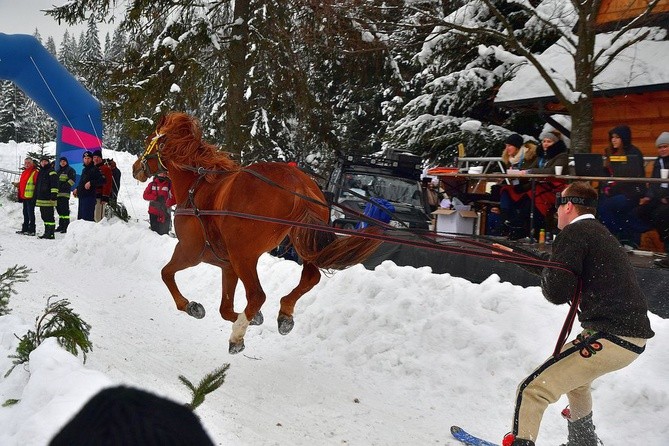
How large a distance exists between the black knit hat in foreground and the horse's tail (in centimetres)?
468

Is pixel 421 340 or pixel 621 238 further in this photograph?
pixel 621 238

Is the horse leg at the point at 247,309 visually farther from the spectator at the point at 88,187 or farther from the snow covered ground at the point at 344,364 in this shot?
the spectator at the point at 88,187

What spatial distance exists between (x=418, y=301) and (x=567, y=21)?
581 cm

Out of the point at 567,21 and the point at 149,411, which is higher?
the point at 567,21

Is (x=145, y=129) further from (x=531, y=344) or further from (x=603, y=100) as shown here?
(x=531, y=344)

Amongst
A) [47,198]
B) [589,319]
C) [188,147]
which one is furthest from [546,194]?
[47,198]

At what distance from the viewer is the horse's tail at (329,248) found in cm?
582

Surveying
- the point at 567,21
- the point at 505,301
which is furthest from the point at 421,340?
the point at 567,21

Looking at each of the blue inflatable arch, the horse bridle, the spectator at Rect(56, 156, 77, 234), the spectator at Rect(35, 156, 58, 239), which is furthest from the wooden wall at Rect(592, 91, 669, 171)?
the blue inflatable arch

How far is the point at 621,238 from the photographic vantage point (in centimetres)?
708

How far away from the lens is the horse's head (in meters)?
6.43

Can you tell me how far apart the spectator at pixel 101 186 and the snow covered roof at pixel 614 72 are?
9223mm

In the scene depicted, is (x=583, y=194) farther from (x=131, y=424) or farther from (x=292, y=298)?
(x=131, y=424)

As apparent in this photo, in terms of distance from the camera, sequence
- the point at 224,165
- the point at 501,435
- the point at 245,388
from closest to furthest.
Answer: the point at 501,435, the point at 245,388, the point at 224,165
